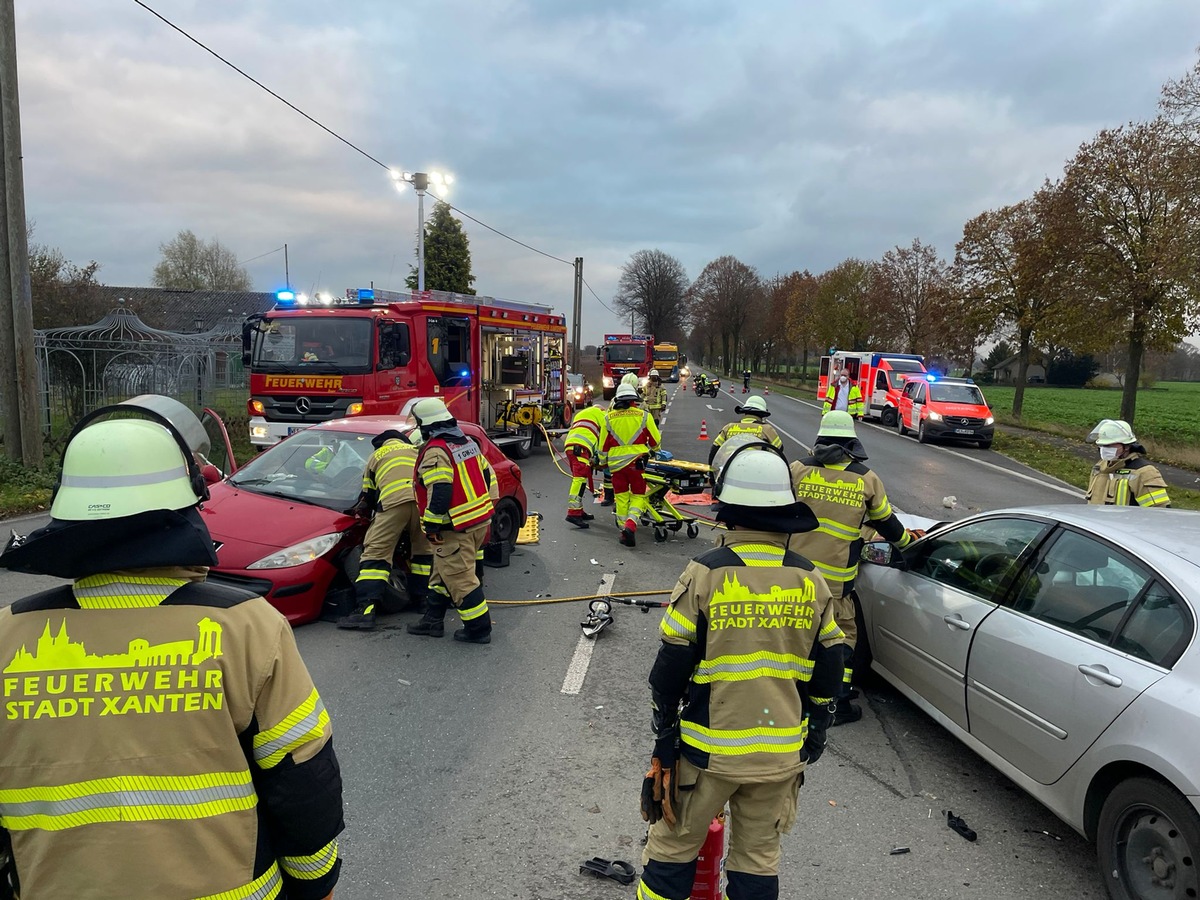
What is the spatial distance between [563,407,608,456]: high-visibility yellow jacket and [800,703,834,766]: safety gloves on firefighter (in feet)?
20.8

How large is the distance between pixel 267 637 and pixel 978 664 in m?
3.28

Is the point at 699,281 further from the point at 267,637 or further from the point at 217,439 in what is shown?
the point at 267,637

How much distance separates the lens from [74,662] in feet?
4.66

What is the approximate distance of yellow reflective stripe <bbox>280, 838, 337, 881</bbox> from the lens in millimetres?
1629

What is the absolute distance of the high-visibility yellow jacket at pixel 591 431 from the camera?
28.9 ft

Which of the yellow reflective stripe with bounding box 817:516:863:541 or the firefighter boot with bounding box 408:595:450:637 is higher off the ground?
the yellow reflective stripe with bounding box 817:516:863:541

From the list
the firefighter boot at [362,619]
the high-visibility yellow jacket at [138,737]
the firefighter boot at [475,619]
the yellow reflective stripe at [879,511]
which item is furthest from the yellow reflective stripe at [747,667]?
the firefighter boot at [362,619]

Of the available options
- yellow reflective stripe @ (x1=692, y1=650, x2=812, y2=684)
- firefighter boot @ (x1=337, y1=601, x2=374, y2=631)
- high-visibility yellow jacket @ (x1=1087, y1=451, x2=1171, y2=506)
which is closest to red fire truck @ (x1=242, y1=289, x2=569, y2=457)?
firefighter boot @ (x1=337, y1=601, x2=374, y2=631)

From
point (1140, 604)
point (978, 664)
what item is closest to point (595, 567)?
point (978, 664)

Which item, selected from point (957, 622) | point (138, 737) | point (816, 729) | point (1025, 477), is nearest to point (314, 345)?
point (957, 622)

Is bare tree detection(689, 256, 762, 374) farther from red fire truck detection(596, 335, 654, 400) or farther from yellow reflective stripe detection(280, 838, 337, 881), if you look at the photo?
yellow reflective stripe detection(280, 838, 337, 881)

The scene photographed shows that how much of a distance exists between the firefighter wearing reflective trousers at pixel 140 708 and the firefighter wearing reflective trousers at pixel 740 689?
3.93 ft

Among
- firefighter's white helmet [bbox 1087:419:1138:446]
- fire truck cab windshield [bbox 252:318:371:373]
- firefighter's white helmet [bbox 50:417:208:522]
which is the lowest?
firefighter's white helmet [bbox 1087:419:1138:446]

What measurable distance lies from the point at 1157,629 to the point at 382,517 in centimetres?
458
